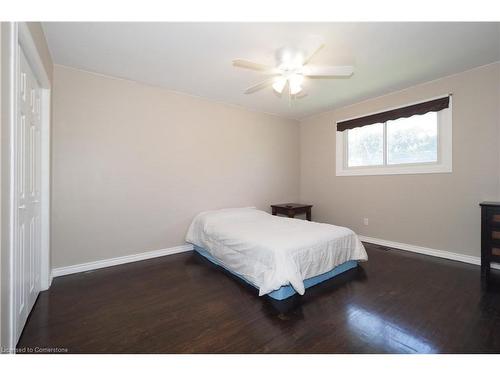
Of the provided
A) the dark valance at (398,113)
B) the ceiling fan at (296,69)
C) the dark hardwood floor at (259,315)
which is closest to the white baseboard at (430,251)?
the dark hardwood floor at (259,315)

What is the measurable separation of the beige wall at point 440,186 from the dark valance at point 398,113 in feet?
0.35

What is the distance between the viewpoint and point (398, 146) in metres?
3.58

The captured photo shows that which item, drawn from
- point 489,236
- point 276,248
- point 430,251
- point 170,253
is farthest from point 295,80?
point 430,251

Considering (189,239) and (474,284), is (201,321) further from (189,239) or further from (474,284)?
(474,284)

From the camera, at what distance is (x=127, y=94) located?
9.88 feet

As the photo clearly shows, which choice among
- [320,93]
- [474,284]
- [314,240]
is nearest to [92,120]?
[314,240]

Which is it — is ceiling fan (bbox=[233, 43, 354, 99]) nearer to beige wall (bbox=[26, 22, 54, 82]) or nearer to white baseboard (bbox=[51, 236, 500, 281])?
beige wall (bbox=[26, 22, 54, 82])

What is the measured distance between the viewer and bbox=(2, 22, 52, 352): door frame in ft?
4.00

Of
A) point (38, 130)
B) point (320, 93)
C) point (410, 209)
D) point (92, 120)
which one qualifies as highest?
point (320, 93)

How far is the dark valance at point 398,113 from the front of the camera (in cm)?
306

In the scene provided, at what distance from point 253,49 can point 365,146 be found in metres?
2.74

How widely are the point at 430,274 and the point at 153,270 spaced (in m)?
3.29

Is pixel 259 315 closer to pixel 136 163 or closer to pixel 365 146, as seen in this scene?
pixel 136 163

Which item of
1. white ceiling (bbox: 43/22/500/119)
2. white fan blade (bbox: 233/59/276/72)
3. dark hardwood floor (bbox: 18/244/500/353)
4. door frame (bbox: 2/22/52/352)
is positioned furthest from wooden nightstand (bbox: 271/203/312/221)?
door frame (bbox: 2/22/52/352)
